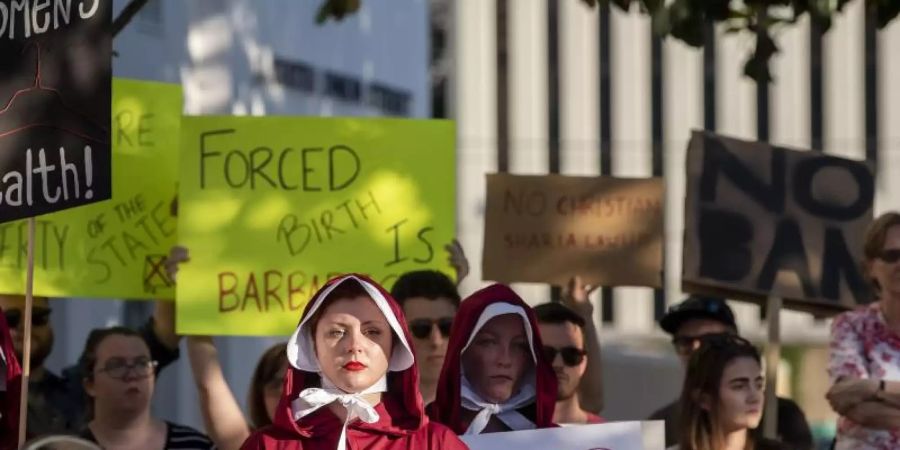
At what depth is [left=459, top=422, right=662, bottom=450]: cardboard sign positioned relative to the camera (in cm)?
607

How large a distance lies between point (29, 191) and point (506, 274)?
322 centimetres

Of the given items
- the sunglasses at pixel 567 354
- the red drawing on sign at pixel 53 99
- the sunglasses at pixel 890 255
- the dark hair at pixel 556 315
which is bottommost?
the sunglasses at pixel 567 354

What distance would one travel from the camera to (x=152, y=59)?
13188mm

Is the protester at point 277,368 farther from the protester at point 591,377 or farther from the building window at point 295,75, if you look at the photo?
the building window at point 295,75

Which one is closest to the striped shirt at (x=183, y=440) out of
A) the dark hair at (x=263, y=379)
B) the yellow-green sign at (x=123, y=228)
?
the dark hair at (x=263, y=379)

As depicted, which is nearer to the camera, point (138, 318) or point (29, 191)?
point (29, 191)

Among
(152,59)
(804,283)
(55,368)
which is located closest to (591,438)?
(804,283)

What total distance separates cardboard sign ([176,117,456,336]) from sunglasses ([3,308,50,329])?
0.53 m

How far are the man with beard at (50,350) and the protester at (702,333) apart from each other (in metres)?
1.65

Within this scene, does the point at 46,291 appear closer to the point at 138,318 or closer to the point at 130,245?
the point at 130,245

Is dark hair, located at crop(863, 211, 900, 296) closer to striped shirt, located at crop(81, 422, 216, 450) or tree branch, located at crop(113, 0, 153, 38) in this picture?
striped shirt, located at crop(81, 422, 216, 450)

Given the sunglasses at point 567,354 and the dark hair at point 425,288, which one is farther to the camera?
the sunglasses at point 567,354

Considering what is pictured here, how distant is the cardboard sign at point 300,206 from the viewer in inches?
324

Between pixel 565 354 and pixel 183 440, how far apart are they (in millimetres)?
1153
